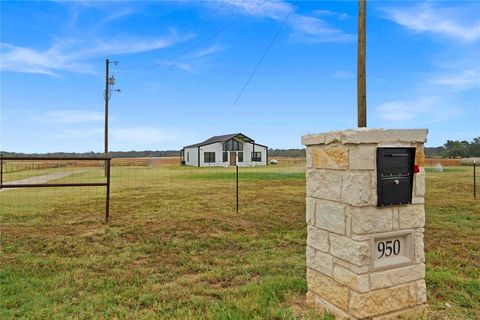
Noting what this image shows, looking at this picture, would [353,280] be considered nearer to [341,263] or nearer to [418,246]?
[341,263]

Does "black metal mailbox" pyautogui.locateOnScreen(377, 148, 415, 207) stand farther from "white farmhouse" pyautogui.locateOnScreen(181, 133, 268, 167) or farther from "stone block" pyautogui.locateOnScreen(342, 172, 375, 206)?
"white farmhouse" pyautogui.locateOnScreen(181, 133, 268, 167)

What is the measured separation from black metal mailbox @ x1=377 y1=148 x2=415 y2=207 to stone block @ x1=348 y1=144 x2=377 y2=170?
9 centimetres

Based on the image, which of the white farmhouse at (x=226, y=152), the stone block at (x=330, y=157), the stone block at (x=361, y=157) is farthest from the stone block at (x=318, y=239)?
the white farmhouse at (x=226, y=152)

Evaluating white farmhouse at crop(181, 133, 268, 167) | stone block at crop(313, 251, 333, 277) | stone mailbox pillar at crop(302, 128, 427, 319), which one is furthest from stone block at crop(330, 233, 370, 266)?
white farmhouse at crop(181, 133, 268, 167)

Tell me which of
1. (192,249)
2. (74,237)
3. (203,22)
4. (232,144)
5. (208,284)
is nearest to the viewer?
(208,284)

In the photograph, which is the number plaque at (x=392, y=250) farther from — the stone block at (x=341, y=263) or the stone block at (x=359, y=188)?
the stone block at (x=359, y=188)

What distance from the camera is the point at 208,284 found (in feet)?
11.9

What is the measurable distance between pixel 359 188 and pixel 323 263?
863 mm

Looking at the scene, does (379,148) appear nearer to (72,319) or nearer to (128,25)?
(72,319)

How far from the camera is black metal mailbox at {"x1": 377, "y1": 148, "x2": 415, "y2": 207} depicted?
8.50 ft

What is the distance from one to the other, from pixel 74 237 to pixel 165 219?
6.93ft

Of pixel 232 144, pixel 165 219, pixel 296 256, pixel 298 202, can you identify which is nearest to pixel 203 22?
pixel 165 219

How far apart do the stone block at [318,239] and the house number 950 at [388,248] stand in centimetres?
43

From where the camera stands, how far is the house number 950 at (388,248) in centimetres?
267
